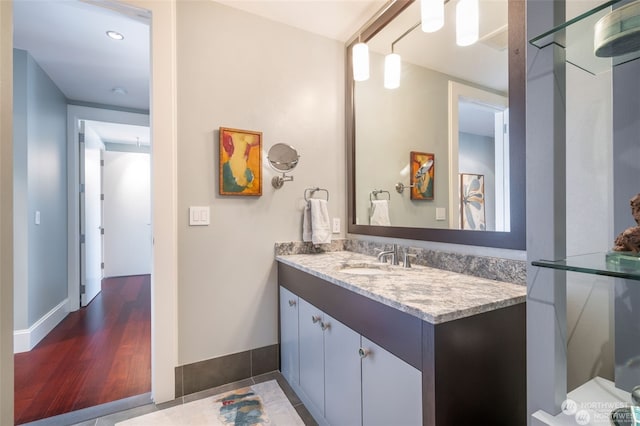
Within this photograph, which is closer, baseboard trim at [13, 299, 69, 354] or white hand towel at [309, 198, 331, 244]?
white hand towel at [309, 198, 331, 244]

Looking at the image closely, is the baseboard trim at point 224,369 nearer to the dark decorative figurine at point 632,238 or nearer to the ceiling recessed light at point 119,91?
the dark decorative figurine at point 632,238

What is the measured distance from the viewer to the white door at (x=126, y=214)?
17.0ft

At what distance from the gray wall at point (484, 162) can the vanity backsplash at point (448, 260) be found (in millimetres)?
163

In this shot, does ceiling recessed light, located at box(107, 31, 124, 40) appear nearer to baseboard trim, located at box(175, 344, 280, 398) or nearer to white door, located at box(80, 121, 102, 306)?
white door, located at box(80, 121, 102, 306)

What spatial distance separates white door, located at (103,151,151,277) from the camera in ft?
17.0

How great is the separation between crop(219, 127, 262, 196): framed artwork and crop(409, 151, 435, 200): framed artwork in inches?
38.6

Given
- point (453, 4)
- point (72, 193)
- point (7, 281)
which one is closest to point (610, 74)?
point (453, 4)

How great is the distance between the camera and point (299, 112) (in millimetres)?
2133

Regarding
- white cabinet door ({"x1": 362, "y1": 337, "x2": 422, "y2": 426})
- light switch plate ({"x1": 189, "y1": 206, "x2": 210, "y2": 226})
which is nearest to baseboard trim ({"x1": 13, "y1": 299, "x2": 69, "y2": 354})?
light switch plate ({"x1": 189, "y1": 206, "x2": 210, "y2": 226})

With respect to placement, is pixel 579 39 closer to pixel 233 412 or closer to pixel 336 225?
pixel 336 225

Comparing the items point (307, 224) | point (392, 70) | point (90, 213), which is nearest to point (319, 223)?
point (307, 224)

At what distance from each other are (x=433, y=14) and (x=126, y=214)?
566 centimetres

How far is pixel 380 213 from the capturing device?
A: 2053 millimetres

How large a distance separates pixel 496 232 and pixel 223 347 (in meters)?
1.71
